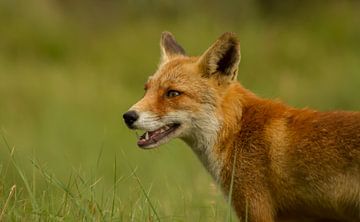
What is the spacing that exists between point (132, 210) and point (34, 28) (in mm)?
13263

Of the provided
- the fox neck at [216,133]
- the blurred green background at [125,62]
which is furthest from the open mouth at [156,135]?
the blurred green background at [125,62]

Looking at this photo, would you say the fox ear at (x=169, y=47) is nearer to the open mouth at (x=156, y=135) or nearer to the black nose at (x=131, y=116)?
the open mouth at (x=156, y=135)

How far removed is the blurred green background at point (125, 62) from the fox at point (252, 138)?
2918 millimetres

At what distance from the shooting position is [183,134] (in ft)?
24.7

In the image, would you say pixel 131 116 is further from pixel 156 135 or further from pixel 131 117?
pixel 156 135

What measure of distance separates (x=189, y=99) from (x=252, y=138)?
1.80 feet

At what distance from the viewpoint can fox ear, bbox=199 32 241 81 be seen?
7691 mm

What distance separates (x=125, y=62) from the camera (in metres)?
18.9

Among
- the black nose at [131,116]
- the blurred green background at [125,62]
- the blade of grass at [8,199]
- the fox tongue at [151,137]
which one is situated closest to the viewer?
the blade of grass at [8,199]

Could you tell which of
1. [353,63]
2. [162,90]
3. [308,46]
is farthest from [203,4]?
[162,90]

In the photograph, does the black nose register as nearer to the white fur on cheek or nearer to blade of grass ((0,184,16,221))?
the white fur on cheek

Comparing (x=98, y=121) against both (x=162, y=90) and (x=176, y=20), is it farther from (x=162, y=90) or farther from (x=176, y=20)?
(x=162, y=90)

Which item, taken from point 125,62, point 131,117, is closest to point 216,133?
point 131,117

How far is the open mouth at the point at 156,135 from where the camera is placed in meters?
7.45
